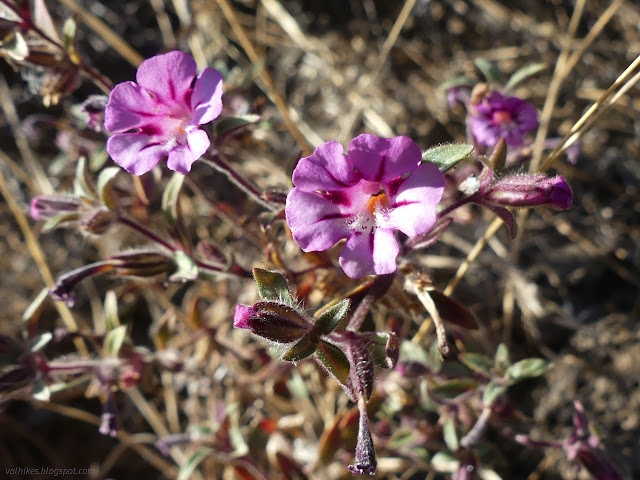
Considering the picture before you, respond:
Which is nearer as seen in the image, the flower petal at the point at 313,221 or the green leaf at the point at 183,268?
the flower petal at the point at 313,221

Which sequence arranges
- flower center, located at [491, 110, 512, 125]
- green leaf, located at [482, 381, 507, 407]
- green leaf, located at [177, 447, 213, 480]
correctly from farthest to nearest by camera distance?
green leaf, located at [177, 447, 213, 480]
flower center, located at [491, 110, 512, 125]
green leaf, located at [482, 381, 507, 407]

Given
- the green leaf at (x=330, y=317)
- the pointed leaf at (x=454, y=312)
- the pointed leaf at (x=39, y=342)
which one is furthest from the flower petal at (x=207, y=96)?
the pointed leaf at (x=39, y=342)

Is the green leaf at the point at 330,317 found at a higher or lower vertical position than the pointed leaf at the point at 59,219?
lower

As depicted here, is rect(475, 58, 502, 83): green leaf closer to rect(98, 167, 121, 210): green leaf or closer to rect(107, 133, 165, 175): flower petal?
rect(107, 133, 165, 175): flower petal

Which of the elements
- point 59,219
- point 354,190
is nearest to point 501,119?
point 354,190

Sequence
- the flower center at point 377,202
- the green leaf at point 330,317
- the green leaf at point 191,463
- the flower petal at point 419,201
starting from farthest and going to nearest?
the green leaf at point 191,463 → the flower center at point 377,202 → the green leaf at point 330,317 → the flower petal at point 419,201

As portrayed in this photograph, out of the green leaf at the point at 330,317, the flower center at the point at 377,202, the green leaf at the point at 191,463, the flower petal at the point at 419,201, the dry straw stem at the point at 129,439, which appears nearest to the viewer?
the flower petal at the point at 419,201

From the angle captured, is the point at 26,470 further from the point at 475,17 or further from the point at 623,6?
the point at 623,6

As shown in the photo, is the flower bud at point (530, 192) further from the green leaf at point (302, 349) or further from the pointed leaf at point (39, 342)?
the pointed leaf at point (39, 342)

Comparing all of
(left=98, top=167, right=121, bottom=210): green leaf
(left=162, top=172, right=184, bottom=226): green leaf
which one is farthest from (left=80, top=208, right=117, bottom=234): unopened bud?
(left=162, top=172, right=184, bottom=226): green leaf
